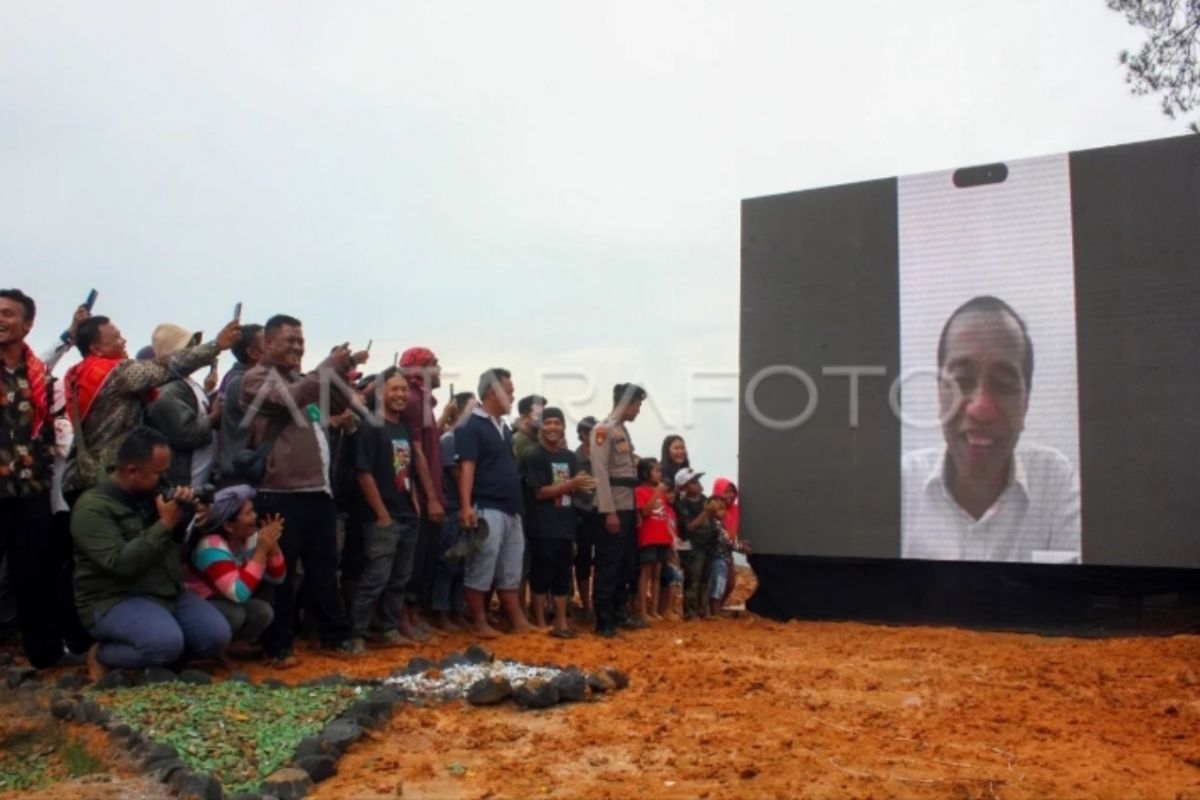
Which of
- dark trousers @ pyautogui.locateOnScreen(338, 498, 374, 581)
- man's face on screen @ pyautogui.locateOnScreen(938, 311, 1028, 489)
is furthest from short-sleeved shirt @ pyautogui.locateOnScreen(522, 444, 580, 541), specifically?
man's face on screen @ pyautogui.locateOnScreen(938, 311, 1028, 489)

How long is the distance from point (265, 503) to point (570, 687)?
1.97 m

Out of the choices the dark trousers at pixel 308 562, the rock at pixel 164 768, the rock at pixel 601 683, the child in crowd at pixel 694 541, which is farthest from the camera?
the child in crowd at pixel 694 541

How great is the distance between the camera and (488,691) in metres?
5.06

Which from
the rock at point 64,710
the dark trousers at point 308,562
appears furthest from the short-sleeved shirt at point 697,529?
the rock at point 64,710

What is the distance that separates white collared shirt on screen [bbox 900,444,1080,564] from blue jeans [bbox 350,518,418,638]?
436 cm

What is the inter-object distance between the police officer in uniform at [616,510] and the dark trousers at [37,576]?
3.62 metres

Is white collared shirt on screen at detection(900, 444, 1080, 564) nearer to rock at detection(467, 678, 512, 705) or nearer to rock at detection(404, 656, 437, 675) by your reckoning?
rock at detection(404, 656, 437, 675)

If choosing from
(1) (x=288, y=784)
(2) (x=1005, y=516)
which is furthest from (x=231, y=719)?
(2) (x=1005, y=516)

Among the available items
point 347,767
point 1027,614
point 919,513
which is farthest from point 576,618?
point 347,767

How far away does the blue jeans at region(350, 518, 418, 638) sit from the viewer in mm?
6625

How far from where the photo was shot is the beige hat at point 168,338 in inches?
251

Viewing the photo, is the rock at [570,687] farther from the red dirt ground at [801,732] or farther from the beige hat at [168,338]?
the beige hat at [168,338]

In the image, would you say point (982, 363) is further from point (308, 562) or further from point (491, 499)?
point (308, 562)

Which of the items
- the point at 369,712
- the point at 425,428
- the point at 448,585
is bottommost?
the point at 369,712
